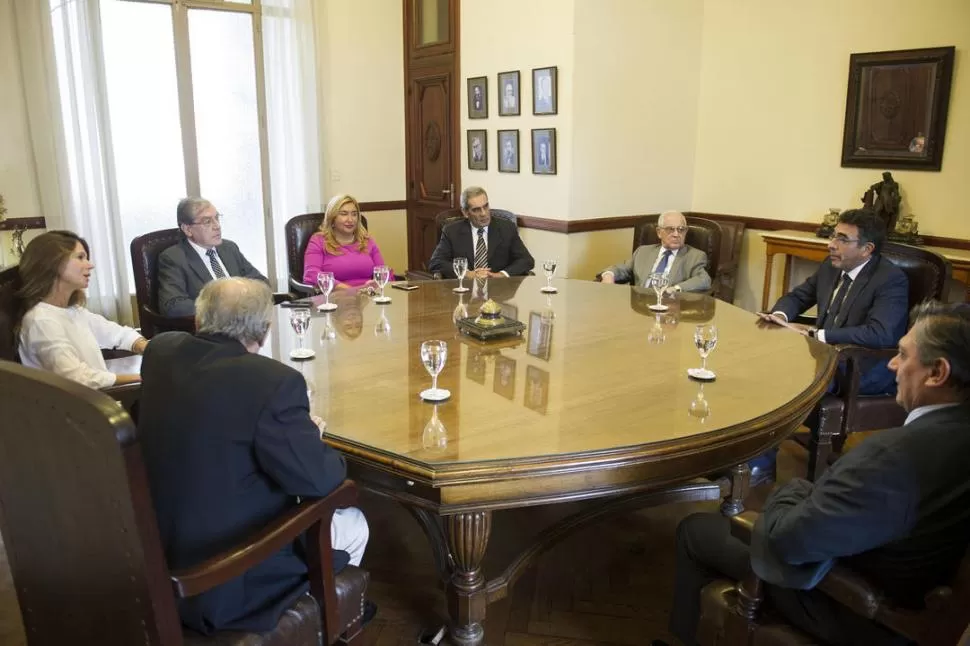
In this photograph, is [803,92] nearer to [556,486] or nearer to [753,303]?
[753,303]

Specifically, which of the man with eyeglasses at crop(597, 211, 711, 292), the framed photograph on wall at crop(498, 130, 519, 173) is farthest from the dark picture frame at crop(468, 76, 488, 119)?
the man with eyeglasses at crop(597, 211, 711, 292)

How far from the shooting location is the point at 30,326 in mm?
2186

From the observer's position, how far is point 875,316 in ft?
9.35

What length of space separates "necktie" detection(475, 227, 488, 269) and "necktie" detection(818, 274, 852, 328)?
1917 millimetres

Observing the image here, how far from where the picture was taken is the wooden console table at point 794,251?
401 cm

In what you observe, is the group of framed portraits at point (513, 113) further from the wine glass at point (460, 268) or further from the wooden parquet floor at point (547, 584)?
the wooden parquet floor at point (547, 584)

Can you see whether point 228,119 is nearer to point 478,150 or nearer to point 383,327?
point 478,150

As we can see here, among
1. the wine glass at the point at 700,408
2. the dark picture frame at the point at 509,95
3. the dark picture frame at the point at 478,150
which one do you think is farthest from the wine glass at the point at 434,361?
the dark picture frame at the point at 478,150

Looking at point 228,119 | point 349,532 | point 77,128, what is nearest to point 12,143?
point 77,128

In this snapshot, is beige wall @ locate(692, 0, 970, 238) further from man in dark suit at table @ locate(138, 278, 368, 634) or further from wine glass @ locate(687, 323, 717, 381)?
man in dark suit at table @ locate(138, 278, 368, 634)

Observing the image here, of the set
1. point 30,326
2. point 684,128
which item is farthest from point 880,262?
point 30,326

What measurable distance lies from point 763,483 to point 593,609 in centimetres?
113

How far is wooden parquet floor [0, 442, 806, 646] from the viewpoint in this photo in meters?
2.13

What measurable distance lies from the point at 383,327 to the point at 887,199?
3.19 metres
